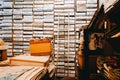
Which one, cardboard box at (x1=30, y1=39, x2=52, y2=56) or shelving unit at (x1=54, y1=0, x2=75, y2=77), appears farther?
shelving unit at (x1=54, y1=0, x2=75, y2=77)

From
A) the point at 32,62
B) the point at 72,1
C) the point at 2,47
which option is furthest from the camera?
the point at 72,1

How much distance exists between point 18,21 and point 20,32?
0.39m

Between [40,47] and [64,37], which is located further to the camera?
[64,37]

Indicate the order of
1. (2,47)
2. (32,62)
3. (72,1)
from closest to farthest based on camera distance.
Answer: (32,62)
(2,47)
(72,1)

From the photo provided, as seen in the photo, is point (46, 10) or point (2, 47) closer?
point (2, 47)

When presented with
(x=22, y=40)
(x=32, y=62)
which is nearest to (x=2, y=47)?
(x=32, y=62)

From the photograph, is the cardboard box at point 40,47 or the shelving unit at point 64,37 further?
A: the shelving unit at point 64,37

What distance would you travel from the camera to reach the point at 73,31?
6.39 meters

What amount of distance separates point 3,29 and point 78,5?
2.69 m

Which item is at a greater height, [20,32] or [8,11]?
[8,11]

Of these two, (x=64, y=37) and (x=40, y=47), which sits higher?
(x=64, y=37)

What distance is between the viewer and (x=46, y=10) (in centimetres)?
649

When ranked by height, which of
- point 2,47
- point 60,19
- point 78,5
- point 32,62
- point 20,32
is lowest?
point 32,62

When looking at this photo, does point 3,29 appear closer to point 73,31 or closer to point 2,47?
point 73,31
